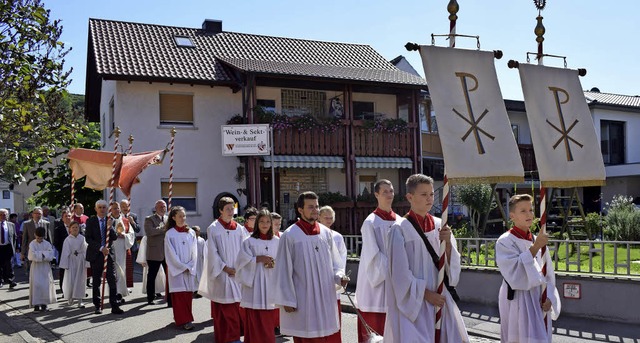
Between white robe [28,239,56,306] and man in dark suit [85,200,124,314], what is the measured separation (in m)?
1.21

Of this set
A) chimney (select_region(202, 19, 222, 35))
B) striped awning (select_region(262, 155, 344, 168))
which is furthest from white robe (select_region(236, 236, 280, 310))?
chimney (select_region(202, 19, 222, 35))

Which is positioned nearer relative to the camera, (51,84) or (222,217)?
(51,84)

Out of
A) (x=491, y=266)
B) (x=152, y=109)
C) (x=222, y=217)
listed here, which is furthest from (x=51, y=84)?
(x=152, y=109)

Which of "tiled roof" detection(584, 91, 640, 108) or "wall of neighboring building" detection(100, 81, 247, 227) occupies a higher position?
"tiled roof" detection(584, 91, 640, 108)

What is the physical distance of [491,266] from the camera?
37.2 ft

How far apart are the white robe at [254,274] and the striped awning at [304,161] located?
13.4 metres

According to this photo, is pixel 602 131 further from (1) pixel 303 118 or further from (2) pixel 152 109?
(2) pixel 152 109

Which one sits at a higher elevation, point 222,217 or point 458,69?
point 458,69

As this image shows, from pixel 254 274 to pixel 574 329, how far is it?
4.34m

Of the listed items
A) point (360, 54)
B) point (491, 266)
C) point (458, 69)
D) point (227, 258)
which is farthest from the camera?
point (360, 54)

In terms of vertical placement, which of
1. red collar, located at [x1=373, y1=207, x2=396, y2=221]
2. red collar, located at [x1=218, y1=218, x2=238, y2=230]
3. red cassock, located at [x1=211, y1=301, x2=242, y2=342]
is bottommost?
red cassock, located at [x1=211, y1=301, x2=242, y2=342]

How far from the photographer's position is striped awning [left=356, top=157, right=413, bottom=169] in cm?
2373

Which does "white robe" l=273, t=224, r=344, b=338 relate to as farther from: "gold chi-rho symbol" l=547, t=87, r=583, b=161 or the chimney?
the chimney

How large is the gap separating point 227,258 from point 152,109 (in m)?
14.1
